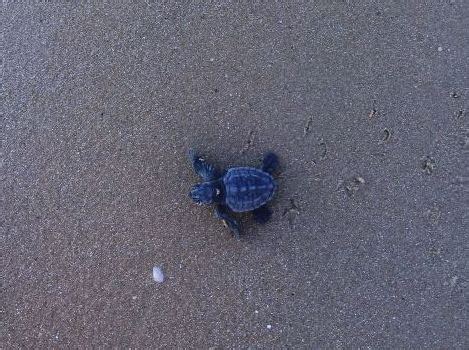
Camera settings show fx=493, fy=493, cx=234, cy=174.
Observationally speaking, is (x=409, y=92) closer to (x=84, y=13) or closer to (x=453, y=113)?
(x=453, y=113)

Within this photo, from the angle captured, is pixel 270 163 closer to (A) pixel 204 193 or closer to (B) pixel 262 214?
(B) pixel 262 214

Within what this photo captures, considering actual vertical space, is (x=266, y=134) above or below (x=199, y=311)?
above

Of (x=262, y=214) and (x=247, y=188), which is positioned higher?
(x=247, y=188)

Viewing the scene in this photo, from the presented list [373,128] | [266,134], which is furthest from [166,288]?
[373,128]

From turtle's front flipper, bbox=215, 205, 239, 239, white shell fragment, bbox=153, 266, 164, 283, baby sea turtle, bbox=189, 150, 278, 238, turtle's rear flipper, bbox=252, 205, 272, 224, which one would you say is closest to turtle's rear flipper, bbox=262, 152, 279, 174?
baby sea turtle, bbox=189, 150, 278, 238

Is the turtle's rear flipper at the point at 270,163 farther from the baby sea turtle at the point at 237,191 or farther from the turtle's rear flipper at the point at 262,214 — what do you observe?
the turtle's rear flipper at the point at 262,214

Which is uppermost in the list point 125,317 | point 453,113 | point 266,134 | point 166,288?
point 453,113

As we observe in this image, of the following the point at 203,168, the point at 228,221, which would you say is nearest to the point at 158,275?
the point at 228,221
